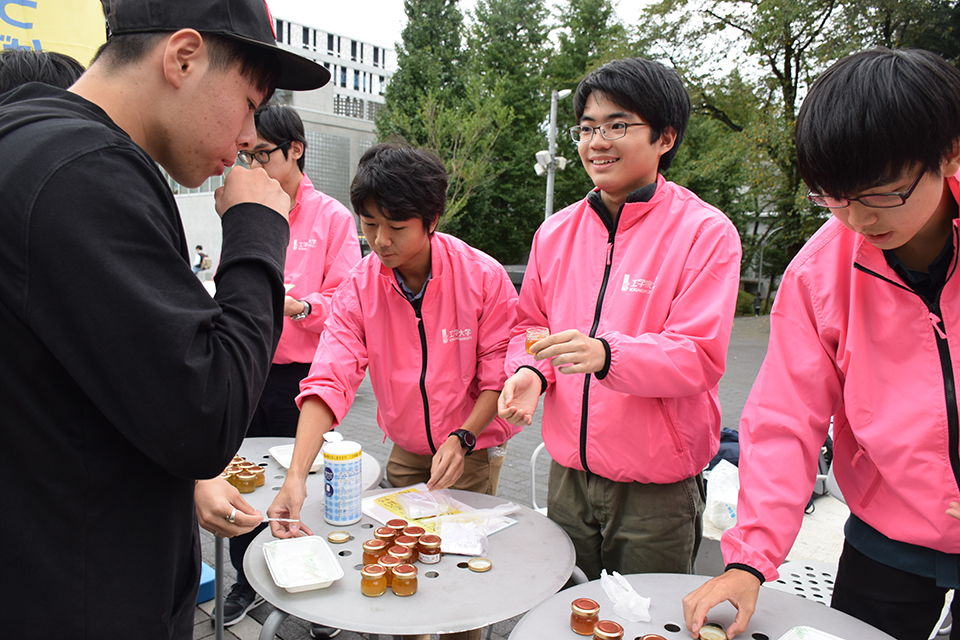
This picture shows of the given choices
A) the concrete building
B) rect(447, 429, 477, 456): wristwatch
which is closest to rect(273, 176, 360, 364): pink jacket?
rect(447, 429, 477, 456): wristwatch

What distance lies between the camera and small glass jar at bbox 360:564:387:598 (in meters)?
1.51

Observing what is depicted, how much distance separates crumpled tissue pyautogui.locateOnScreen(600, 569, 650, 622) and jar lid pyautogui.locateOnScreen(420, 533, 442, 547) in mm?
488

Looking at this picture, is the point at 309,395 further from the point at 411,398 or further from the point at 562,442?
the point at 562,442

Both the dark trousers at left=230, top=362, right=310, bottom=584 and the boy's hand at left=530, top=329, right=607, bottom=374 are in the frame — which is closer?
the boy's hand at left=530, top=329, right=607, bottom=374

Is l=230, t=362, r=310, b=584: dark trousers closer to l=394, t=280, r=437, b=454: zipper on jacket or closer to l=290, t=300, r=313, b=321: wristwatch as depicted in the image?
l=290, t=300, r=313, b=321: wristwatch

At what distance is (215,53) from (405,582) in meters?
1.25

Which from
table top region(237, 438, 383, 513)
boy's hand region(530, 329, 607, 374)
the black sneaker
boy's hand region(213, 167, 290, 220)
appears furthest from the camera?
the black sneaker

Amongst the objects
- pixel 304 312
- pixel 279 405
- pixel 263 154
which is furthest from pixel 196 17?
pixel 279 405

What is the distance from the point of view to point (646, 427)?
181cm

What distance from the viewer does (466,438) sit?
7.11ft

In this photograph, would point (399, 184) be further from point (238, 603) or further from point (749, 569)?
point (238, 603)

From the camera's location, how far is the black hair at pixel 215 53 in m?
0.95

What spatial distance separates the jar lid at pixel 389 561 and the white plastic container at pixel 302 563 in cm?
11

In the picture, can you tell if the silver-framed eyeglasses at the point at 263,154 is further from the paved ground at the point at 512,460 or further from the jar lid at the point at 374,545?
the jar lid at the point at 374,545
